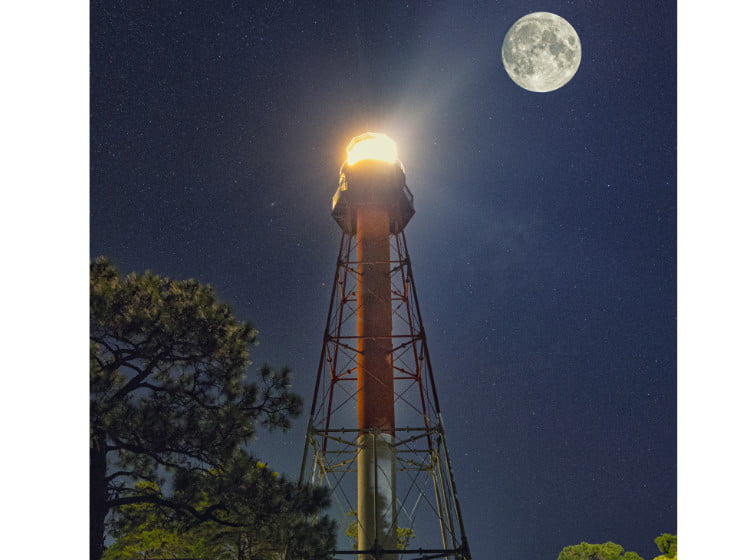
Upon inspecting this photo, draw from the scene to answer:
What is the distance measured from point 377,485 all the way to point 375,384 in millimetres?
2098

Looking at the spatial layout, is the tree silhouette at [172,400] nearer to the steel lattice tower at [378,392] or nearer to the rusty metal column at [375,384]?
the rusty metal column at [375,384]

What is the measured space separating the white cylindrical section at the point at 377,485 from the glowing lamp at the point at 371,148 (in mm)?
6917

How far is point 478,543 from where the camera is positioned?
17.8 m

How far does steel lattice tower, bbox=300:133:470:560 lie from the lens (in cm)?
1346

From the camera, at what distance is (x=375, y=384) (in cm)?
1419

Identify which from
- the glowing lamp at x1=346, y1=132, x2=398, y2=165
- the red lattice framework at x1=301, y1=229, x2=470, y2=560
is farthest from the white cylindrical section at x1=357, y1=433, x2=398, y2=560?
the glowing lamp at x1=346, y1=132, x2=398, y2=165

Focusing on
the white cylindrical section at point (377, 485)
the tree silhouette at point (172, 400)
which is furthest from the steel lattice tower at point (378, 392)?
the tree silhouette at point (172, 400)

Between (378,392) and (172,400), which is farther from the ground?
(378,392)

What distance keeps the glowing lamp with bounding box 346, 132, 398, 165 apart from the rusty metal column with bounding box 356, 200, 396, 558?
5.00 feet

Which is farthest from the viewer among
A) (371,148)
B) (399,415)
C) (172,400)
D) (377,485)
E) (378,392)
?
(371,148)

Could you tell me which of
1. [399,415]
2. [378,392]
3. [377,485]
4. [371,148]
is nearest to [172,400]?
[377,485]

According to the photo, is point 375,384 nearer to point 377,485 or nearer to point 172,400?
point 377,485

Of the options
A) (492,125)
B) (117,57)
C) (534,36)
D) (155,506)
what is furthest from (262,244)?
(155,506)
